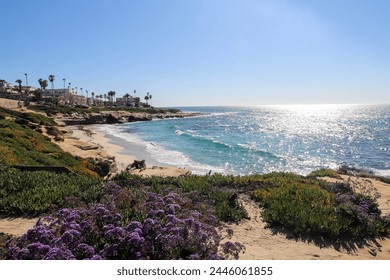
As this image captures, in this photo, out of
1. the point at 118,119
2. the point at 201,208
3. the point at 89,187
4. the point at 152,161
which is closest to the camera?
the point at 201,208

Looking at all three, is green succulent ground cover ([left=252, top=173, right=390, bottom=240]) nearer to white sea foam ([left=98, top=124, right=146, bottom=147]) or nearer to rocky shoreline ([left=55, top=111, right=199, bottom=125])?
white sea foam ([left=98, top=124, right=146, bottom=147])

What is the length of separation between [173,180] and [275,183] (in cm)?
467

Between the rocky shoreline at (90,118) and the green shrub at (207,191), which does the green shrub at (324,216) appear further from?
the rocky shoreline at (90,118)

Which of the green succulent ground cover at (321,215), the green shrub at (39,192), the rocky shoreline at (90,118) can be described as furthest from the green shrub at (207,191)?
the rocky shoreline at (90,118)

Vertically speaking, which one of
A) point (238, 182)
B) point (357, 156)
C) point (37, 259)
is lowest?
point (357, 156)

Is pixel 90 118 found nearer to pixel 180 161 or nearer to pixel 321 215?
pixel 180 161

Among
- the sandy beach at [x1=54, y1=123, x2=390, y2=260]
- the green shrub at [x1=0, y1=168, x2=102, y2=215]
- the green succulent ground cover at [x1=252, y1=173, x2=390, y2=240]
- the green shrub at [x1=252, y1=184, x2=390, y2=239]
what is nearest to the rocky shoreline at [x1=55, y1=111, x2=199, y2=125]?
the green shrub at [x1=0, y1=168, x2=102, y2=215]

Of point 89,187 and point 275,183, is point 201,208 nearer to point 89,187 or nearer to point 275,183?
point 89,187

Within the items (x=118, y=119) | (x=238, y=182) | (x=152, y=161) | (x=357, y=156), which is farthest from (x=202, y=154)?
(x=118, y=119)

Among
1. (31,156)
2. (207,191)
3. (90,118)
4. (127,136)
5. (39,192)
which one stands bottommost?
(127,136)

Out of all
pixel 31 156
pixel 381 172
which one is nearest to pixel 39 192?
pixel 31 156

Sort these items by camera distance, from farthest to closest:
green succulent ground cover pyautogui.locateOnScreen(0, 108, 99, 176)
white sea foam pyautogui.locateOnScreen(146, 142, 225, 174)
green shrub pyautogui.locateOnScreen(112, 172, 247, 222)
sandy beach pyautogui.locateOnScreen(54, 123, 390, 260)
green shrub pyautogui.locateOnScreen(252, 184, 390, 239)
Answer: white sea foam pyautogui.locateOnScreen(146, 142, 225, 174)
green succulent ground cover pyautogui.locateOnScreen(0, 108, 99, 176)
green shrub pyautogui.locateOnScreen(112, 172, 247, 222)
green shrub pyautogui.locateOnScreen(252, 184, 390, 239)
sandy beach pyautogui.locateOnScreen(54, 123, 390, 260)

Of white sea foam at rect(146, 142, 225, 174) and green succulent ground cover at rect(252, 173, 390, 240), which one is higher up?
green succulent ground cover at rect(252, 173, 390, 240)

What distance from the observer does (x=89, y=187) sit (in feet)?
34.8
